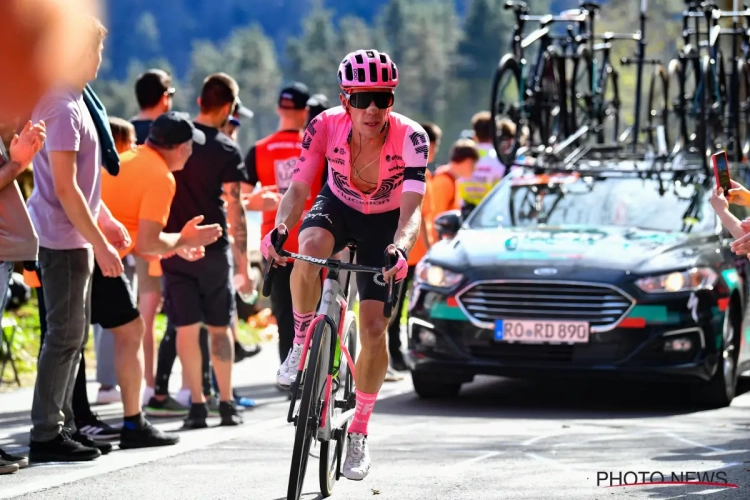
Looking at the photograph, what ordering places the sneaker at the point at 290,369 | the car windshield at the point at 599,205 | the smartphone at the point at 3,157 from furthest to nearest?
the car windshield at the point at 599,205
the smartphone at the point at 3,157
the sneaker at the point at 290,369

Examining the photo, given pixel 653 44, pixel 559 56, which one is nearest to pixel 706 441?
pixel 559 56

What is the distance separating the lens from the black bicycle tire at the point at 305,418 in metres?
5.44

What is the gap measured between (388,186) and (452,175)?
7.46 meters

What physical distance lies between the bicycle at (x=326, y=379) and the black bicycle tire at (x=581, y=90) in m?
8.77

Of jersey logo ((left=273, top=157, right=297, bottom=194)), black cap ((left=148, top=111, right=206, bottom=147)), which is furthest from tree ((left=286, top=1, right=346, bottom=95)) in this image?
black cap ((left=148, top=111, right=206, bottom=147))

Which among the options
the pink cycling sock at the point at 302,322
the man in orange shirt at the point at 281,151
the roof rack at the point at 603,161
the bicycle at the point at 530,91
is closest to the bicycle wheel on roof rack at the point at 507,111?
the bicycle at the point at 530,91

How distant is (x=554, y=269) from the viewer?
952 centimetres

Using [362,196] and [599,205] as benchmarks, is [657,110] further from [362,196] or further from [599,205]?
[362,196]

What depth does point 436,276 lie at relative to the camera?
9883 mm

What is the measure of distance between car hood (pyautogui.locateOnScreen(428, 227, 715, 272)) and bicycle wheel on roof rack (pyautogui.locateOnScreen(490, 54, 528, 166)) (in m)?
2.52

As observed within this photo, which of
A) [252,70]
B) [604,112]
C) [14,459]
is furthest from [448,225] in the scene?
[252,70]

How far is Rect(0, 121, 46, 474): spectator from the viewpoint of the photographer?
21.4ft

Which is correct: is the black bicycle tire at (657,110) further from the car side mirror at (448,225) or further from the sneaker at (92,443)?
the sneaker at (92,443)

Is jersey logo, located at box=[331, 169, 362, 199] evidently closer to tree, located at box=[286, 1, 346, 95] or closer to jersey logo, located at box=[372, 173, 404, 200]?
jersey logo, located at box=[372, 173, 404, 200]
